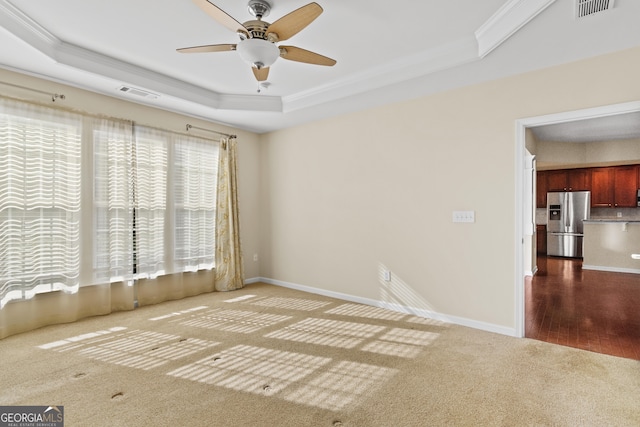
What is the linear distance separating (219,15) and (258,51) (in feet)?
1.11

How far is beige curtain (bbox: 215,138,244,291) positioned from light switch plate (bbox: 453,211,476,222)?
3299 millimetres

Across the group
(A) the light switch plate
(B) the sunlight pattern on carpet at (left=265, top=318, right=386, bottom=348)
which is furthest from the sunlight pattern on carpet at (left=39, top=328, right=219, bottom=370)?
(A) the light switch plate

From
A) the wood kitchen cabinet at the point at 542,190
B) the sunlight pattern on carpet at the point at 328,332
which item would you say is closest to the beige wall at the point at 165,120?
the sunlight pattern on carpet at the point at 328,332

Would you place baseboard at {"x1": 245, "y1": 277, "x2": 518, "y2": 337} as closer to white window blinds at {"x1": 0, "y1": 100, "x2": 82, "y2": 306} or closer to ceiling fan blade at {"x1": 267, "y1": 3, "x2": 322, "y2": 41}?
white window blinds at {"x1": 0, "y1": 100, "x2": 82, "y2": 306}

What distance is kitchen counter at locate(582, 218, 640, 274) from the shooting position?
666cm

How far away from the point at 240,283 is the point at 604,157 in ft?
27.0

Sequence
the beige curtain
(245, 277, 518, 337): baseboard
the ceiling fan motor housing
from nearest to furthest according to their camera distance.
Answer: the ceiling fan motor housing → (245, 277, 518, 337): baseboard → the beige curtain

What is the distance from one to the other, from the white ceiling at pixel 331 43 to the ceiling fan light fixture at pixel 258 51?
1.41 ft

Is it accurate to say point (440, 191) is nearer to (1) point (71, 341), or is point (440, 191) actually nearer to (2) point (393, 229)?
(2) point (393, 229)

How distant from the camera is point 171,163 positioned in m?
4.52

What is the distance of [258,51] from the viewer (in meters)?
2.38

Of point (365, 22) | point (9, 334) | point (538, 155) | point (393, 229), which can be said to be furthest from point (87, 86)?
point (538, 155)

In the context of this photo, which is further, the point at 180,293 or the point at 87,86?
the point at 180,293

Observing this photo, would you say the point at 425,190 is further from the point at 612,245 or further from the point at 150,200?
the point at 612,245
